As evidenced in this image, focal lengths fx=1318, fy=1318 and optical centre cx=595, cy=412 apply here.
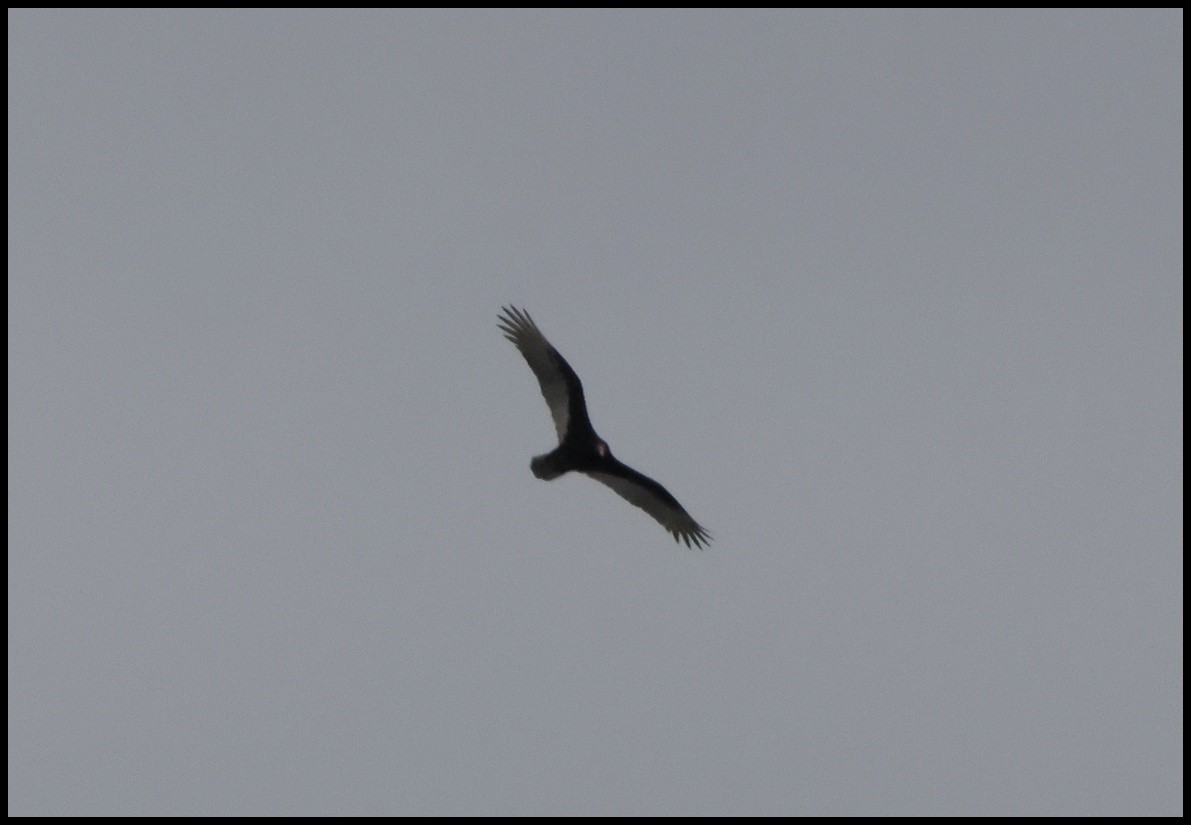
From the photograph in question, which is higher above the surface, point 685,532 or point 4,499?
point 685,532

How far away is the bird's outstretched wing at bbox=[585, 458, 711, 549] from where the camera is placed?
1897 centimetres

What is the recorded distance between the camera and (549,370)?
17969 mm

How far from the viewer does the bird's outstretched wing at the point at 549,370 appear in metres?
17.9

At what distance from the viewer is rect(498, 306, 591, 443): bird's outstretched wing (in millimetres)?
17859

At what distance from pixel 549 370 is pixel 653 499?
2927 mm

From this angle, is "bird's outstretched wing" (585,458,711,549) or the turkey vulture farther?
"bird's outstretched wing" (585,458,711,549)

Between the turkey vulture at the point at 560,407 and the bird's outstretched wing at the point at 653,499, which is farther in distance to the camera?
the bird's outstretched wing at the point at 653,499

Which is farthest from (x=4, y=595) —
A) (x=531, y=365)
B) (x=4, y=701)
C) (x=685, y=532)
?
(x=685, y=532)

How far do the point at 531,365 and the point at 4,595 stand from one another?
8.52 meters

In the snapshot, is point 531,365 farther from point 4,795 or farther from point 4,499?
point 4,795

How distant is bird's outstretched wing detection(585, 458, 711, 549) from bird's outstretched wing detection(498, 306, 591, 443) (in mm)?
1047

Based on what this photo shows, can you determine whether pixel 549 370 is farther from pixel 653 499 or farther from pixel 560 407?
pixel 653 499

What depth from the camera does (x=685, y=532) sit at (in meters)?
20.1

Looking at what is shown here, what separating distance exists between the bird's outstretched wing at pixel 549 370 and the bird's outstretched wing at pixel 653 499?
1.05m
